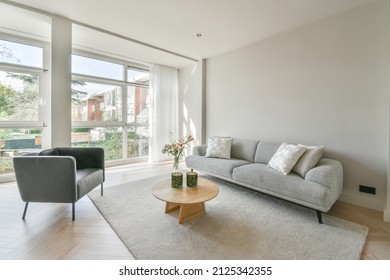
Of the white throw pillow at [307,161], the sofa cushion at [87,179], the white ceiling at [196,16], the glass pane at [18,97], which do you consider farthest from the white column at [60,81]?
the white throw pillow at [307,161]

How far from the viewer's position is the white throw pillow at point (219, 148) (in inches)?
143

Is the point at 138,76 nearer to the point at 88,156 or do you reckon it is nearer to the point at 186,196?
the point at 88,156

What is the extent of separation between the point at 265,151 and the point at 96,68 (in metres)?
4.01

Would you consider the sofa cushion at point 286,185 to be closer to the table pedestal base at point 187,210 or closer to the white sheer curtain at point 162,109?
the table pedestal base at point 187,210

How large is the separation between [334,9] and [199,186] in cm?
297

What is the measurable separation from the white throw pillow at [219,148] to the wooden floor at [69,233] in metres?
1.79

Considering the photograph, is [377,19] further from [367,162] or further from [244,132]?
[244,132]

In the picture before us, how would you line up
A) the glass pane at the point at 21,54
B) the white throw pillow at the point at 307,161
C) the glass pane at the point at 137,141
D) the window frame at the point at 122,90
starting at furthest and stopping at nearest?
the glass pane at the point at 137,141 < the window frame at the point at 122,90 < the glass pane at the point at 21,54 < the white throw pillow at the point at 307,161

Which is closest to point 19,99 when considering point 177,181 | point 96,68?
point 96,68

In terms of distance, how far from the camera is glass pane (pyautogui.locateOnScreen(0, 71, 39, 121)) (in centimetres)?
332

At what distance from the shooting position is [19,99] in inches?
136

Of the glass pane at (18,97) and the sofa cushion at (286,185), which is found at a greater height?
the glass pane at (18,97)

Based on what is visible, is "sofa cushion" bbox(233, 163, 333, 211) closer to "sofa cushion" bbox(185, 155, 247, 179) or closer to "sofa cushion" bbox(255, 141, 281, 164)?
"sofa cushion" bbox(185, 155, 247, 179)

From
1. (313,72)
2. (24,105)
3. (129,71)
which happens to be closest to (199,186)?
(313,72)
